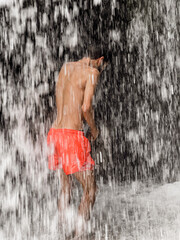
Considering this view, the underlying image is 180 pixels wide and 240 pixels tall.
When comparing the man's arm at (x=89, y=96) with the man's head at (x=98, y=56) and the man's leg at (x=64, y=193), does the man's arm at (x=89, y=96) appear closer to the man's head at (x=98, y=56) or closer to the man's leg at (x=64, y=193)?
the man's head at (x=98, y=56)

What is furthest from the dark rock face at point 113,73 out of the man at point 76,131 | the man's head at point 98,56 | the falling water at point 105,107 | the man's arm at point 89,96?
the man's arm at point 89,96

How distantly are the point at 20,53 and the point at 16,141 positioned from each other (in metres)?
1.18

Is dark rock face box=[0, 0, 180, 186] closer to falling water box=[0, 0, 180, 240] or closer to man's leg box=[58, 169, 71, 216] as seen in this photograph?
falling water box=[0, 0, 180, 240]

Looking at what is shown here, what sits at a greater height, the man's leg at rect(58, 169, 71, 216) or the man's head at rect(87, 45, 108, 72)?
the man's head at rect(87, 45, 108, 72)

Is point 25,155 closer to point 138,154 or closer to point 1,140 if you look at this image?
point 1,140

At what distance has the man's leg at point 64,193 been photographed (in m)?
2.44

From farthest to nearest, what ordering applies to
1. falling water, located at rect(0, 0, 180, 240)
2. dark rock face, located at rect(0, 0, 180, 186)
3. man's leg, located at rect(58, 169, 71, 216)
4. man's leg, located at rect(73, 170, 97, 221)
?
dark rock face, located at rect(0, 0, 180, 186) < falling water, located at rect(0, 0, 180, 240) < man's leg, located at rect(58, 169, 71, 216) < man's leg, located at rect(73, 170, 97, 221)

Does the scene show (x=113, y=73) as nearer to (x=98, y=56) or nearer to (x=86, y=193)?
(x=98, y=56)

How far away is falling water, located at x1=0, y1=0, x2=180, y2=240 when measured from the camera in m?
3.28

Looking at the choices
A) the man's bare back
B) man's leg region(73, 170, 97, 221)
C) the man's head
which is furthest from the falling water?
the man's head

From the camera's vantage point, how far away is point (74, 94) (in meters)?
2.35

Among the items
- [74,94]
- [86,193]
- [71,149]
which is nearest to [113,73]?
[74,94]

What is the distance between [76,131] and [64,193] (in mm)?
571

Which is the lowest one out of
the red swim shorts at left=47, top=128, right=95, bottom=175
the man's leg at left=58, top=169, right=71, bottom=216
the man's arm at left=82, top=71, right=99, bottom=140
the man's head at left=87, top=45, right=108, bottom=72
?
the man's leg at left=58, top=169, right=71, bottom=216
